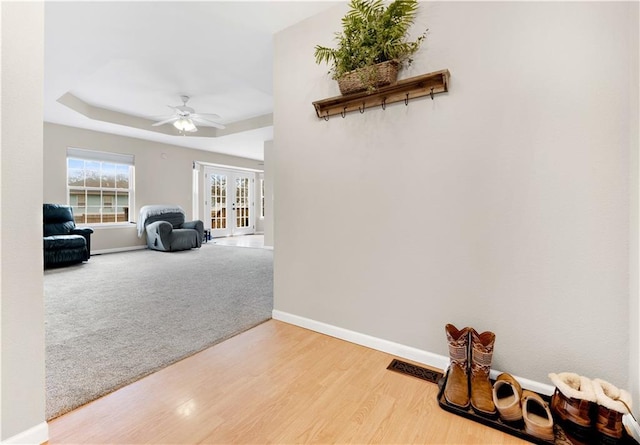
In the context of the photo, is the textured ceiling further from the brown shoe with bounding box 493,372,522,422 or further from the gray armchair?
the brown shoe with bounding box 493,372,522,422

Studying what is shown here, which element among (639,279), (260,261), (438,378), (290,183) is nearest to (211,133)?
(260,261)

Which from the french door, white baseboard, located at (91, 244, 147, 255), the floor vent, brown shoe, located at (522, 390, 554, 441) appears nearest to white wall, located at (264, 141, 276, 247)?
the french door

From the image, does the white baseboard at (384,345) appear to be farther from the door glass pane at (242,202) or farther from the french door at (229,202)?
the door glass pane at (242,202)

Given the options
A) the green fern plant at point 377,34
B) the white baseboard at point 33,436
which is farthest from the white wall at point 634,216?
the white baseboard at point 33,436

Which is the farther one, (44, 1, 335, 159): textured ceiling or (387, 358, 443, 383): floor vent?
(44, 1, 335, 159): textured ceiling

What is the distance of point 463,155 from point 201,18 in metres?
2.18

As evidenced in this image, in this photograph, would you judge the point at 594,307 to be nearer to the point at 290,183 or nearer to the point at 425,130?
the point at 425,130

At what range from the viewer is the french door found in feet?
26.6

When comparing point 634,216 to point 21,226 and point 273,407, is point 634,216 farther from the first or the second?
point 21,226

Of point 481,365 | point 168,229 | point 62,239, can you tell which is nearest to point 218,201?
point 168,229

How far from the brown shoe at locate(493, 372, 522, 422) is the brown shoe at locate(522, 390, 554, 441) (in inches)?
1.1

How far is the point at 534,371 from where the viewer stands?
145 cm

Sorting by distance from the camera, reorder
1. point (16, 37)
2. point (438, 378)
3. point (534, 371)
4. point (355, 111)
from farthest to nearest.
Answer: point (355, 111), point (438, 378), point (534, 371), point (16, 37)

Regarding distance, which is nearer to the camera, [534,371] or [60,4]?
[534,371]
